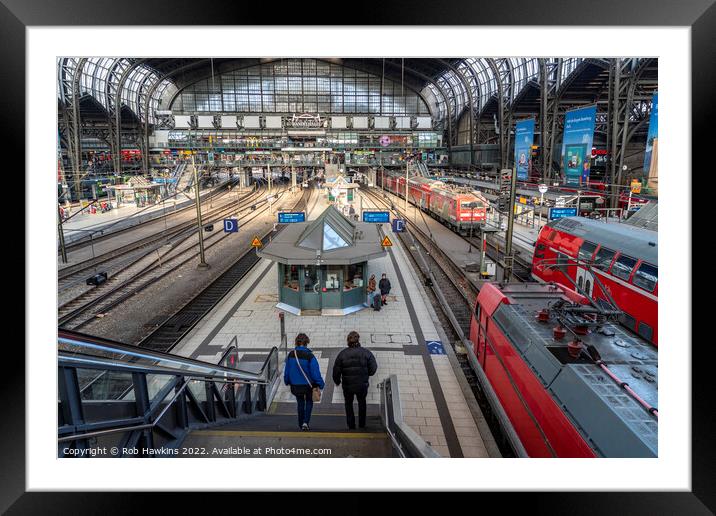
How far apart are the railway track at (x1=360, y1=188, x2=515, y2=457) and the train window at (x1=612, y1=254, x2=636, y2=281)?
425 centimetres

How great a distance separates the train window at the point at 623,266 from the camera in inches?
392

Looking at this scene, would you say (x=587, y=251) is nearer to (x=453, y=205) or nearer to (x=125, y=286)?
(x=453, y=205)

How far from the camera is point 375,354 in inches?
415

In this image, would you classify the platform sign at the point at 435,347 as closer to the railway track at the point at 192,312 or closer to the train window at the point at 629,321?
the train window at the point at 629,321

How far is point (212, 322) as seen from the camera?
43.0 feet

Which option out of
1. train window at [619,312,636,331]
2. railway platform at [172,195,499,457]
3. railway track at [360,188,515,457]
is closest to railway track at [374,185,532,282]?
railway track at [360,188,515,457]

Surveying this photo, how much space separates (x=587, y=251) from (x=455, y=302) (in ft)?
16.1

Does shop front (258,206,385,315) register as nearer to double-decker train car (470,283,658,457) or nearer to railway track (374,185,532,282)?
railway track (374,185,532,282)

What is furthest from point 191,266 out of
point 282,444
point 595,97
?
point 595,97

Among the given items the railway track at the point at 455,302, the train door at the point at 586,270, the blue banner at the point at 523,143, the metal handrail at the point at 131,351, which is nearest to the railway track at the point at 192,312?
the metal handrail at the point at 131,351
